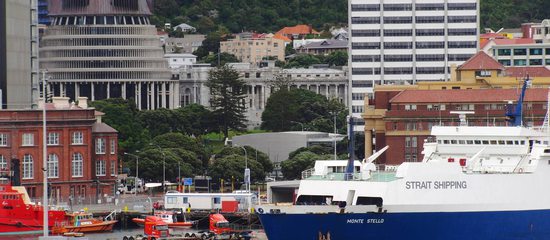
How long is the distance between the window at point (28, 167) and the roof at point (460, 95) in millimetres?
29774

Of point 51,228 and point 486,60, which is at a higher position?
point 486,60

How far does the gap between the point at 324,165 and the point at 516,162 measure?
915 cm

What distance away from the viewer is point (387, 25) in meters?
198

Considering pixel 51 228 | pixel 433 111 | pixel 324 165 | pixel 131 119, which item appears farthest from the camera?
pixel 131 119

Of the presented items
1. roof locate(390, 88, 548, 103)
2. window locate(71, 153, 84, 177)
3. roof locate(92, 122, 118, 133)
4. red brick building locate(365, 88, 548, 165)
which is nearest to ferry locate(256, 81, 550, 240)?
window locate(71, 153, 84, 177)

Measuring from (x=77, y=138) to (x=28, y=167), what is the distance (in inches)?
215

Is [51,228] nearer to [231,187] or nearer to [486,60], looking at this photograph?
[231,187]

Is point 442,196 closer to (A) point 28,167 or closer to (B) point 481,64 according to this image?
(A) point 28,167

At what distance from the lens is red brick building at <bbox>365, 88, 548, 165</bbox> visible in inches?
6112

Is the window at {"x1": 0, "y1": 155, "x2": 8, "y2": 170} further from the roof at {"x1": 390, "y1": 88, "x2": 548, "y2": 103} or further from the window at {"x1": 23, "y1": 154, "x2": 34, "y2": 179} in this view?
the roof at {"x1": 390, "y1": 88, "x2": 548, "y2": 103}

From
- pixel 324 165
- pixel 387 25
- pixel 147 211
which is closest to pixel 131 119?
pixel 387 25

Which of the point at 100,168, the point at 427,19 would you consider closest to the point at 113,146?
the point at 100,168

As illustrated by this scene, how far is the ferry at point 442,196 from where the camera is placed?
93.9 m

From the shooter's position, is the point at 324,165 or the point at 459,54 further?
the point at 459,54
